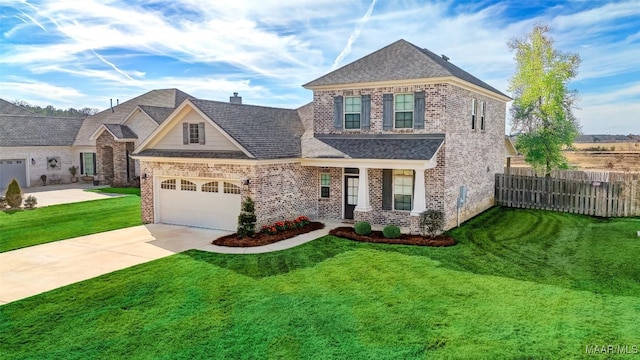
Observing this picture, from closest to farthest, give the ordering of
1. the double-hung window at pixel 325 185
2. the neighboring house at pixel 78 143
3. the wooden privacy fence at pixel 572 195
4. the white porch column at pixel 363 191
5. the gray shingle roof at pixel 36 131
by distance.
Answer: the white porch column at pixel 363 191 < the double-hung window at pixel 325 185 < the wooden privacy fence at pixel 572 195 < the neighboring house at pixel 78 143 < the gray shingle roof at pixel 36 131

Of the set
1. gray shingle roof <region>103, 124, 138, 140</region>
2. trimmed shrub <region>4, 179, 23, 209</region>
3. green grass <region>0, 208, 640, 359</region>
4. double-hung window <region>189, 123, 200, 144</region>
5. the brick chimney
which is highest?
the brick chimney

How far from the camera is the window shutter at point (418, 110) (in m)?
17.3

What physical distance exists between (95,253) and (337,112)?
10.6 meters

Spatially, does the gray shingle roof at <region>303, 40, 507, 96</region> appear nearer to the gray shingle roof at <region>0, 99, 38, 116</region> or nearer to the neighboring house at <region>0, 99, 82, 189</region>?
the neighboring house at <region>0, 99, 82, 189</region>

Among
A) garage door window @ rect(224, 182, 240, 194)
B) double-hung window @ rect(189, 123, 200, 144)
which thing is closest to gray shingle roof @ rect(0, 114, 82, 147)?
double-hung window @ rect(189, 123, 200, 144)

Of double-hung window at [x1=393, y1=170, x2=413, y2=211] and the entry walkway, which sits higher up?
double-hung window at [x1=393, y1=170, x2=413, y2=211]

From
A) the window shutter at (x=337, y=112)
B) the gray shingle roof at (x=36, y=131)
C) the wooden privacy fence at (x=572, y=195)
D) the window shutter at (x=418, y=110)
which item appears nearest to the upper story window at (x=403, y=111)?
the window shutter at (x=418, y=110)

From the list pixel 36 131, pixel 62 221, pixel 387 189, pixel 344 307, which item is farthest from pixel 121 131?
pixel 344 307

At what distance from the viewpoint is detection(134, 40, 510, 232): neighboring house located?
1669cm

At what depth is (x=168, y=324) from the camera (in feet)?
28.8

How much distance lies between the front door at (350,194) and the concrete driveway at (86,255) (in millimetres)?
5260

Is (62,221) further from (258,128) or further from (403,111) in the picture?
(403,111)

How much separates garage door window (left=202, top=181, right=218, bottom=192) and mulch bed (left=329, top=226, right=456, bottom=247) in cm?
482

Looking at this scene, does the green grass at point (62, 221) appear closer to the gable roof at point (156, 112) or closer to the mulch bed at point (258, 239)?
the mulch bed at point (258, 239)
